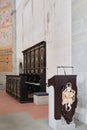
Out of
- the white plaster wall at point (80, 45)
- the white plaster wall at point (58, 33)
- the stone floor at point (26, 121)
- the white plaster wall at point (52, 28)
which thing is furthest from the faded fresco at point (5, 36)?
the white plaster wall at point (80, 45)

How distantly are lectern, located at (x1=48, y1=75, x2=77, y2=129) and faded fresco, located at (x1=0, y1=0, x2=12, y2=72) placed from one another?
1203 centimetres

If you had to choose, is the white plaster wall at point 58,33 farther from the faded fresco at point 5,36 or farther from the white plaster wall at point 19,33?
the faded fresco at point 5,36

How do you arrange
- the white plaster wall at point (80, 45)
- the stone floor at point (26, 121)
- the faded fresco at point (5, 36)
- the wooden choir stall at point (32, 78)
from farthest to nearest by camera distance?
1. the faded fresco at point (5, 36)
2. the wooden choir stall at point (32, 78)
3. the white plaster wall at point (80, 45)
4. the stone floor at point (26, 121)

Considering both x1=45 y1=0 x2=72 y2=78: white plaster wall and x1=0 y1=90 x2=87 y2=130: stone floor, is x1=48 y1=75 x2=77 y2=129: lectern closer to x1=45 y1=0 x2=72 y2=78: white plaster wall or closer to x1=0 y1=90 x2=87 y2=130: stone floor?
x1=0 y1=90 x2=87 y2=130: stone floor

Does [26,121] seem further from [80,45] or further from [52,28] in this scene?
[52,28]

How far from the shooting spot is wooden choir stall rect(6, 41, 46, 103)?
855 centimetres

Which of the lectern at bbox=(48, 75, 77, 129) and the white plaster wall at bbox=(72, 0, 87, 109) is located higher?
the white plaster wall at bbox=(72, 0, 87, 109)

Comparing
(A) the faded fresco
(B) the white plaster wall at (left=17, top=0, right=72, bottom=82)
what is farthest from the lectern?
(A) the faded fresco

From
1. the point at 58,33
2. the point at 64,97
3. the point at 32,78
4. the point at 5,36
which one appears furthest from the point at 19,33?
the point at 64,97

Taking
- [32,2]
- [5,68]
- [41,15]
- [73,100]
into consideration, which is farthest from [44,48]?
[5,68]

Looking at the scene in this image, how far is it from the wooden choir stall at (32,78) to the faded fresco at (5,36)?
4.86 m

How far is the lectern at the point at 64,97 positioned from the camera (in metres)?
4.62

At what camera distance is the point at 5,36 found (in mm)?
17188

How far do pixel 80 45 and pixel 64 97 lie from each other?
1735 millimetres
